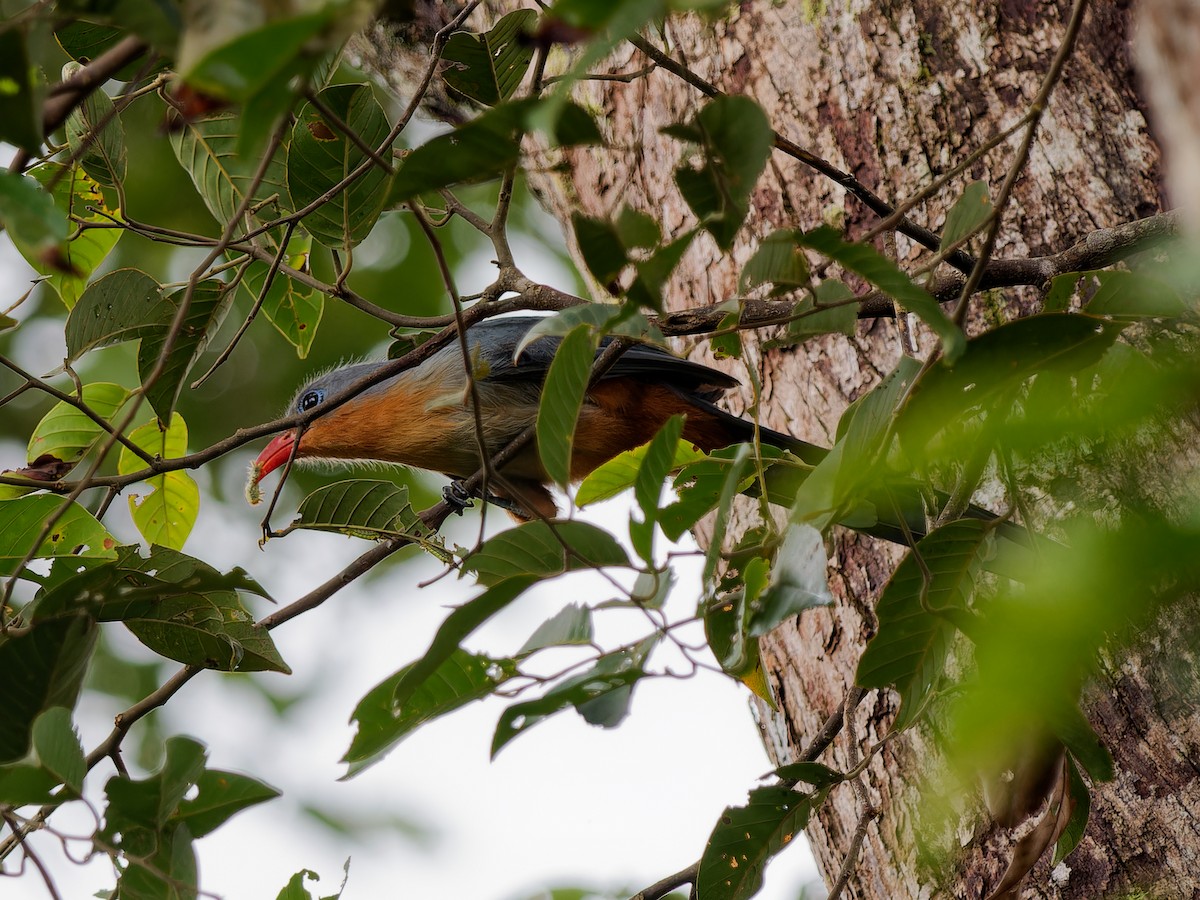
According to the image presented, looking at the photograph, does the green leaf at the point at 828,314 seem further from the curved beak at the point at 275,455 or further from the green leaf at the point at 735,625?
the curved beak at the point at 275,455

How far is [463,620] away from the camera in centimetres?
129

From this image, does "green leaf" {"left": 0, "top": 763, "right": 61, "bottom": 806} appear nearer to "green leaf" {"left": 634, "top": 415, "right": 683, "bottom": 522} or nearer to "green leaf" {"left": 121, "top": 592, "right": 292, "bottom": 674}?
"green leaf" {"left": 121, "top": 592, "right": 292, "bottom": 674}

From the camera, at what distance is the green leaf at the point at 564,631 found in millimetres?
1492

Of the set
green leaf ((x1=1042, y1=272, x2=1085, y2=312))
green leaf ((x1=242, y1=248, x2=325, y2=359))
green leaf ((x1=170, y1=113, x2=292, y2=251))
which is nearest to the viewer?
green leaf ((x1=1042, y1=272, x2=1085, y2=312))

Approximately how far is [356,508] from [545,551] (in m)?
1.16

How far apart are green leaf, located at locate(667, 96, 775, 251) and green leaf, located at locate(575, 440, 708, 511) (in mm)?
847

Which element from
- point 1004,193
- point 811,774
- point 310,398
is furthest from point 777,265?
point 310,398

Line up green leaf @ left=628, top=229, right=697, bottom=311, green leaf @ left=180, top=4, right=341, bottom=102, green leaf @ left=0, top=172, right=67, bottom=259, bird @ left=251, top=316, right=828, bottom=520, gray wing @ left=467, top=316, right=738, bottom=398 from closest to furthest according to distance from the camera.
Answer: green leaf @ left=180, top=4, right=341, bottom=102 < green leaf @ left=0, top=172, right=67, bottom=259 < green leaf @ left=628, top=229, right=697, bottom=311 < gray wing @ left=467, top=316, right=738, bottom=398 < bird @ left=251, top=316, right=828, bottom=520

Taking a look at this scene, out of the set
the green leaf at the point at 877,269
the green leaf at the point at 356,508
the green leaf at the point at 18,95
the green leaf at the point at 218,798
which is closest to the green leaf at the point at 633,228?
the green leaf at the point at 877,269

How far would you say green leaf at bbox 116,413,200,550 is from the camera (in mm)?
2668

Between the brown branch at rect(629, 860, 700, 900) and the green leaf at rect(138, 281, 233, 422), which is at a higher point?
the green leaf at rect(138, 281, 233, 422)

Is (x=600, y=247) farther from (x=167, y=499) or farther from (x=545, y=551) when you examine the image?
(x=167, y=499)

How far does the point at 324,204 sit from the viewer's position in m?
2.21

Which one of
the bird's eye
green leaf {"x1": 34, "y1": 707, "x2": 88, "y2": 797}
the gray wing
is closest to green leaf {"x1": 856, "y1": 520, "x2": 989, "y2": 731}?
green leaf {"x1": 34, "y1": 707, "x2": 88, "y2": 797}
